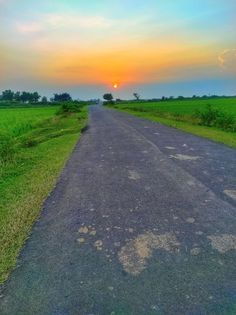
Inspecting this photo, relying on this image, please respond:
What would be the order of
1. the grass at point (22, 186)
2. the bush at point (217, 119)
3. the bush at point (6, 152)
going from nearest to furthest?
the grass at point (22, 186), the bush at point (6, 152), the bush at point (217, 119)

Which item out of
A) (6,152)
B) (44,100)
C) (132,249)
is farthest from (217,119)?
(44,100)

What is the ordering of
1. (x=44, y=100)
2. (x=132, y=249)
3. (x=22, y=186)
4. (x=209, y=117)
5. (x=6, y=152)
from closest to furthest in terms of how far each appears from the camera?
(x=132, y=249) → (x=22, y=186) → (x=6, y=152) → (x=209, y=117) → (x=44, y=100)

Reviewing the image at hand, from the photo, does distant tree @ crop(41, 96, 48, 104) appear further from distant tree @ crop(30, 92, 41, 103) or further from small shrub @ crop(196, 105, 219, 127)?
small shrub @ crop(196, 105, 219, 127)

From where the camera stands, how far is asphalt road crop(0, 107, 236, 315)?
10.4ft

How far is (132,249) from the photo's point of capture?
13.8 feet

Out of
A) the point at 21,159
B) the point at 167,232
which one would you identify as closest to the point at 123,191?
the point at 167,232

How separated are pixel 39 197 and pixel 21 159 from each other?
15.3 feet

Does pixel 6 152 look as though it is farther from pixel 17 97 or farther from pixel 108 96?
pixel 108 96

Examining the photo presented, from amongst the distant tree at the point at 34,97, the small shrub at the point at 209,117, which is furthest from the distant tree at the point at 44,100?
the small shrub at the point at 209,117

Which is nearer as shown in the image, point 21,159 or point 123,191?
point 123,191

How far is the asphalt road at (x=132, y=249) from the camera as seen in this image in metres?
3.18

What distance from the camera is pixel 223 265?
3.74 m

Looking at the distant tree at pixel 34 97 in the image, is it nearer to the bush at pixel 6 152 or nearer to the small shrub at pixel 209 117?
the small shrub at pixel 209 117

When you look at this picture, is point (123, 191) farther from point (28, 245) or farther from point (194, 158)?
point (194, 158)
